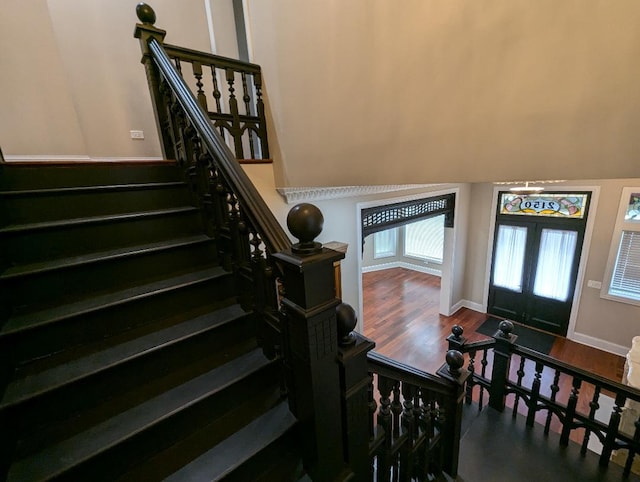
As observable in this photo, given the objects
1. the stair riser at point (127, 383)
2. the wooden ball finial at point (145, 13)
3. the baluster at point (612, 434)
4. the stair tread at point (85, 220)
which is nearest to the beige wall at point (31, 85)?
the wooden ball finial at point (145, 13)

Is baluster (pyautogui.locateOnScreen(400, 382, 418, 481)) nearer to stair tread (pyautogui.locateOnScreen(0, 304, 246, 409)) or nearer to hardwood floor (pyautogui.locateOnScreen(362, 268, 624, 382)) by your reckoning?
stair tread (pyautogui.locateOnScreen(0, 304, 246, 409))

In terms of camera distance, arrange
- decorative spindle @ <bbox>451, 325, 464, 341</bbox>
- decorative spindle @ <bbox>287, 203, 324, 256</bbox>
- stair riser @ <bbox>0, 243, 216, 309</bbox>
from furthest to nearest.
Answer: decorative spindle @ <bbox>451, 325, 464, 341</bbox>
stair riser @ <bbox>0, 243, 216, 309</bbox>
decorative spindle @ <bbox>287, 203, 324, 256</bbox>

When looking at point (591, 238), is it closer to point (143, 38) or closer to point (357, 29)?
point (357, 29)

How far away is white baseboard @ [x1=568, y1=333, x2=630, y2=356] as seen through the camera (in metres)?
4.16

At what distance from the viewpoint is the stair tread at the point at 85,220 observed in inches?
47.4

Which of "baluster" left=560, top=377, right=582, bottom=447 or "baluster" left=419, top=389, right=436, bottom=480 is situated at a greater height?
"baluster" left=419, top=389, right=436, bottom=480

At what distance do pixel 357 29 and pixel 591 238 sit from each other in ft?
16.4

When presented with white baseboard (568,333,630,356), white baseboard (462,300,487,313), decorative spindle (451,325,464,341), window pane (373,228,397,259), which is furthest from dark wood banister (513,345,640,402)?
window pane (373,228,397,259)

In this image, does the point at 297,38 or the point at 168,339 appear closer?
the point at 168,339

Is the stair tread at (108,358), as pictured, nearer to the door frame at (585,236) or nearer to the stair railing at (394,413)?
the stair railing at (394,413)

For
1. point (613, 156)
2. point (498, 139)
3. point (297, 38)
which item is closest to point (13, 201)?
point (297, 38)

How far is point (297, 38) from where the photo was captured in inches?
73.2

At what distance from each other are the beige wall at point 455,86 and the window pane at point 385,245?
254 inches

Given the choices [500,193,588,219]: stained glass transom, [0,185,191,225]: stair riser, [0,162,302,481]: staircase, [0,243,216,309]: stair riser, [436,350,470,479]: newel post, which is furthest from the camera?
[500,193,588,219]: stained glass transom
